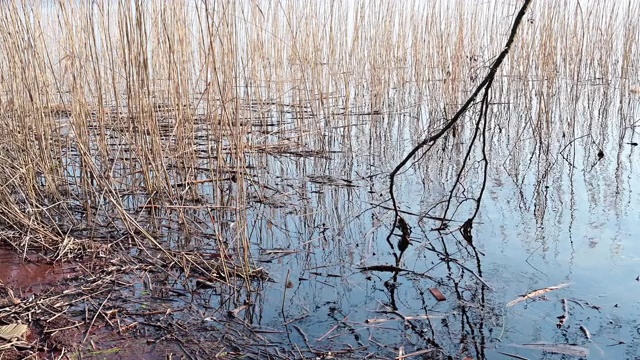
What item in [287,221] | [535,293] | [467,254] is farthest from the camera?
[287,221]

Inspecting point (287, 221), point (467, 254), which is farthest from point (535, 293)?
point (287, 221)

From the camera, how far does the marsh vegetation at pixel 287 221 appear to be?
4.57 feet

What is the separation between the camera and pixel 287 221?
7.37 ft

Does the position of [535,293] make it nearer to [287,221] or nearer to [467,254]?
[467,254]

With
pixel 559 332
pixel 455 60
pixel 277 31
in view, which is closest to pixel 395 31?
pixel 455 60

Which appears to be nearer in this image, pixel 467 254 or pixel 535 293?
pixel 535 293

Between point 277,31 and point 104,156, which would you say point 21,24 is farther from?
point 277,31

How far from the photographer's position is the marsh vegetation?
1.39 m

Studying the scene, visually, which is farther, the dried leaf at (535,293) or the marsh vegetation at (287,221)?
the dried leaf at (535,293)

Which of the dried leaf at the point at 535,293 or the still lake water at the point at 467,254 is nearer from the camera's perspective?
the still lake water at the point at 467,254

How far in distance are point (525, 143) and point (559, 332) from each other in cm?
233

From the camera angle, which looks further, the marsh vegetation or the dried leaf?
the dried leaf

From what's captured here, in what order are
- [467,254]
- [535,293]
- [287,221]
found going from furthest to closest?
1. [287,221]
2. [467,254]
3. [535,293]

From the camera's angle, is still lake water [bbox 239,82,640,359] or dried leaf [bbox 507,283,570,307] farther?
dried leaf [bbox 507,283,570,307]
